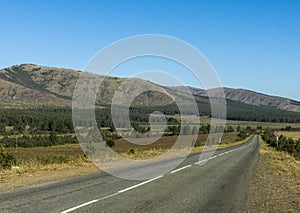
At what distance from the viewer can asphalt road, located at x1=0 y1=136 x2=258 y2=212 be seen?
9836 mm

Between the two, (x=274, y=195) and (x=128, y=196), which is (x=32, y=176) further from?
(x=274, y=195)

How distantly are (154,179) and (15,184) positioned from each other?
5.53 meters

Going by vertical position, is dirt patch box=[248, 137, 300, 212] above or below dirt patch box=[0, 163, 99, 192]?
above

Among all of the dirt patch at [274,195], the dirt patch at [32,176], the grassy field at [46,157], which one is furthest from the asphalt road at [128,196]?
the grassy field at [46,157]

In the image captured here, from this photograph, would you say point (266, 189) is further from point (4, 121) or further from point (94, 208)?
point (4, 121)

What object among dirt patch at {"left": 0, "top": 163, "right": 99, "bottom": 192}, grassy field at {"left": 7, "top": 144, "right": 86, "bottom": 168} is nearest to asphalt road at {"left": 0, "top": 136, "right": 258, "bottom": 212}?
dirt patch at {"left": 0, "top": 163, "right": 99, "bottom": 192}

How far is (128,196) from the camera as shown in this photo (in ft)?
38.2

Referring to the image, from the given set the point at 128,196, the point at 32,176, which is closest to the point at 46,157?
the point at 32,176

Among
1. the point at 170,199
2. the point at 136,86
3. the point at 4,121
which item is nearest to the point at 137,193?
the point at 170,199

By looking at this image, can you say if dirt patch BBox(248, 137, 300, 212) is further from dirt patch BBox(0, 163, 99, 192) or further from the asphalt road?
dirt patch BBox(0, 163, 99, 192)

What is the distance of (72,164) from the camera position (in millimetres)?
22047

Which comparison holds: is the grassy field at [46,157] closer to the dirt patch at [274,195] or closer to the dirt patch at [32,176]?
the dirt patch at [32,176]

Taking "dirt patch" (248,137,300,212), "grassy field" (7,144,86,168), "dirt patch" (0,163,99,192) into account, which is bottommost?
"grassy field" (7,144,86,168)

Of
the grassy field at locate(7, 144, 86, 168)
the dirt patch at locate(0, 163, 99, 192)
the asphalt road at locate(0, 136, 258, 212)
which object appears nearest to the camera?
the asphalt road at locate(0, 136, 258, 212)
